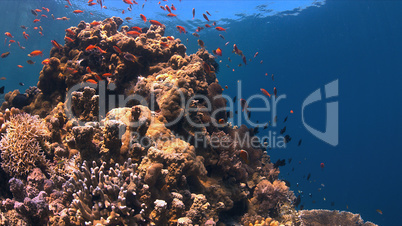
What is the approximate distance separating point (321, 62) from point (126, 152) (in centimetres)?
5201

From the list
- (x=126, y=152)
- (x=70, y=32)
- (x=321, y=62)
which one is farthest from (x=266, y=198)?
(x=321, y=62)

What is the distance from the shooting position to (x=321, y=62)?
45.8m

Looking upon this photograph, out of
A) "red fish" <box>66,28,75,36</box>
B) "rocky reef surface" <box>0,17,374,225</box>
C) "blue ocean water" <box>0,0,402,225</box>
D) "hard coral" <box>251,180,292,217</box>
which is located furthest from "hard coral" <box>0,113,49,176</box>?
"blue ocean water" <box>0,0,402,225</box>

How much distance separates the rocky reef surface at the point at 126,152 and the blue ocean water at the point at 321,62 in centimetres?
678

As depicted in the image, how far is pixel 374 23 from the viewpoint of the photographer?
2898cm

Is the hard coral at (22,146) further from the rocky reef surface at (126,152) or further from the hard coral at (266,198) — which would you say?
the hard coral at (266,198)

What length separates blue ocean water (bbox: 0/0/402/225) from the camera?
28656mm

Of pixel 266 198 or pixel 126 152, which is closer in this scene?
pixel 126 152

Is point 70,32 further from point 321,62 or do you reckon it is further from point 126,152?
point 321,62

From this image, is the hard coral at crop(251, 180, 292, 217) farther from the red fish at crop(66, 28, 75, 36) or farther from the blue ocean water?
the red fish at crop(66, 28, 75, 36)

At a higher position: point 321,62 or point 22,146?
point 321,62

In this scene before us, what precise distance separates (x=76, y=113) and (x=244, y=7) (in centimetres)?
2896

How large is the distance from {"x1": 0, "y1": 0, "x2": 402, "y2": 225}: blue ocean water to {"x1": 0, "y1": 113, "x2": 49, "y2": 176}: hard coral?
10.7 m

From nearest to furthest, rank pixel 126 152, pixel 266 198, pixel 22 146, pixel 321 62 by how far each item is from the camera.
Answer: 1. pixel 22 146
2. pixel 126 152
3. pixel 266 198
4. pixel 321 62
